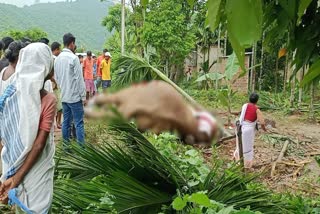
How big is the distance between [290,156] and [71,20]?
18.6ft

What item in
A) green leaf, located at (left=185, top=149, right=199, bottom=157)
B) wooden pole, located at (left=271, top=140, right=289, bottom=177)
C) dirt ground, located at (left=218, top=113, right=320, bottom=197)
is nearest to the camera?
green leaf, located at (left=185, top=149, right=199, bottom=157)

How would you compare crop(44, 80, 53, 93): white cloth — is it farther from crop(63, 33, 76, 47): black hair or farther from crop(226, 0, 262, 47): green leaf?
crop(226, 0, 262, 47): green leaf

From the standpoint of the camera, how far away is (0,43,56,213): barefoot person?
169 cm

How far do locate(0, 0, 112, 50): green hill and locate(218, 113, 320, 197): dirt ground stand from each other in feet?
11.1

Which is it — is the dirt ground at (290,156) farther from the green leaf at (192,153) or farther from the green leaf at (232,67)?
the green leaf at (232,67)

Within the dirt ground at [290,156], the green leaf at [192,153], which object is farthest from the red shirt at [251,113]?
the green leaf at [192,153]

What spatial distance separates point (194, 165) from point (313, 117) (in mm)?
6487

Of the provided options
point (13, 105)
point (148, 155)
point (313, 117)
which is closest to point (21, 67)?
point (13, 105)

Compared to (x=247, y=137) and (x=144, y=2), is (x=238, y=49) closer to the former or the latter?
(x=144, y=2)

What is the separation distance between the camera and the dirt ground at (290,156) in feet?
14.6

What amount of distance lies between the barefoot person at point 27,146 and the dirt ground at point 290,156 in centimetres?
216

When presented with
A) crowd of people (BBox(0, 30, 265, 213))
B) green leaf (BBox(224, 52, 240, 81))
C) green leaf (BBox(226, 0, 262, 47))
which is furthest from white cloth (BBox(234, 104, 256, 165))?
green leaf (BBox(226, 0, 262, 47))

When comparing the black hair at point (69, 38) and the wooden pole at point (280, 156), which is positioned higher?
the black hair at point (69, 38)

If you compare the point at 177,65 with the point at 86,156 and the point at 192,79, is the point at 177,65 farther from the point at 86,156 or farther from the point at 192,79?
the point at 86,156
